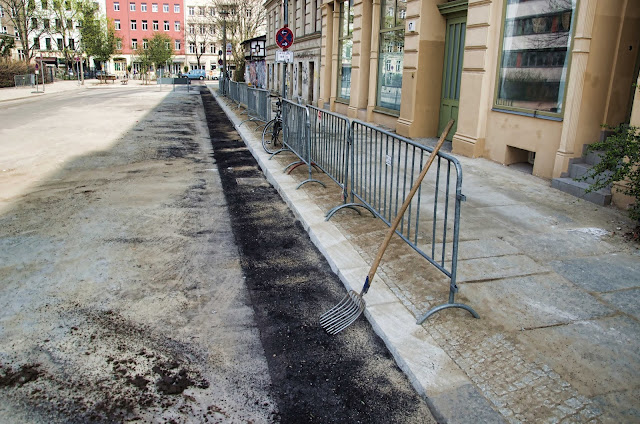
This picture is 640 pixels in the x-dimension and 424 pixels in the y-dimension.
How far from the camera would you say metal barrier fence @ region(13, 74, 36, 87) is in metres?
41.9

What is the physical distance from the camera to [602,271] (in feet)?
16.2

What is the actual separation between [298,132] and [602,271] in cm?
598

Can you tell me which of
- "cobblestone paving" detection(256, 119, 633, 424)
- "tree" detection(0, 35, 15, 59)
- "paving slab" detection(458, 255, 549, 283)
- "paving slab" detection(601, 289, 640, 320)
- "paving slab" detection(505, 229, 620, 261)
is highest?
"tree" detection(0, 35, 15, 59)

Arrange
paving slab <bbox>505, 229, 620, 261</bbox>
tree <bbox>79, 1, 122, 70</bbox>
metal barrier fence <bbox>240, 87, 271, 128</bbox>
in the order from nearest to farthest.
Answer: paving slab <bbox>505, 229, 620, 261</bbox>, metal barrier fence <bbox>240, 87, 271, 128</bbox>, tree <bbox>79, 1, 122, 70</bbox>

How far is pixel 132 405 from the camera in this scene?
10.2 ft

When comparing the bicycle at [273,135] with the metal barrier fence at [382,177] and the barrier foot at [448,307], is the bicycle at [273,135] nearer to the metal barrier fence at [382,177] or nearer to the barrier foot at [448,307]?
the metal barrier fence at [382,177]

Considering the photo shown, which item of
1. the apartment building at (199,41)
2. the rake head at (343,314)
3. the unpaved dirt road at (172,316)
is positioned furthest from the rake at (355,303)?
the apartment building at (199,41)

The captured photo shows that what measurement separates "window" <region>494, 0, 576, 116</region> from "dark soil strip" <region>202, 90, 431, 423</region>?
517 cm

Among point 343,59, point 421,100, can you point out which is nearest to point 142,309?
point 421,100

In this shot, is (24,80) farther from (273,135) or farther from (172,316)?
(172,316)

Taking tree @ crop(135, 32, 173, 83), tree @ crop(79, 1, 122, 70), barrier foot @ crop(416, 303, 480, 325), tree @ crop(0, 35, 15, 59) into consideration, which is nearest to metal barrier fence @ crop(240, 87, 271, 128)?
barrier foot @ crop(416, 303, 480, 325)

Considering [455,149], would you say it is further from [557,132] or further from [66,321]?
[66,321]

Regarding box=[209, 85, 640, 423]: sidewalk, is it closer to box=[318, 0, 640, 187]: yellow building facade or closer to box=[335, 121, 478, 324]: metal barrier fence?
box=[335, 121, 478, 324]: metal barrier fence

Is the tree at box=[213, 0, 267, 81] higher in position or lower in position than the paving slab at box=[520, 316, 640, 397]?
higher
